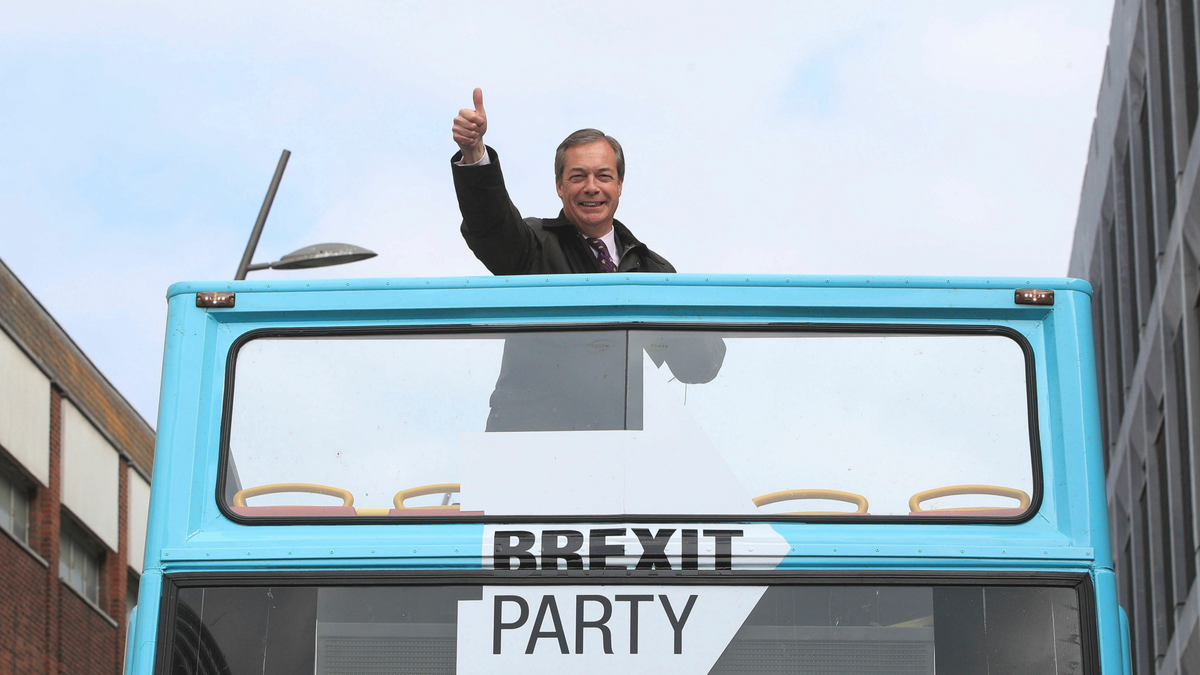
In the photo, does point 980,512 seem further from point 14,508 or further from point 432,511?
point 14,508

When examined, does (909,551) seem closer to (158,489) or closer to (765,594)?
(765,594)

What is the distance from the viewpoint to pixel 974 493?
185 inches

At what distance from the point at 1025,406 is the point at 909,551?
0.67 m

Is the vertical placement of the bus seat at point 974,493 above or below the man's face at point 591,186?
below

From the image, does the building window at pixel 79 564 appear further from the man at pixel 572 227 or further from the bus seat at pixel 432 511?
the bus seat at pixel 432 511

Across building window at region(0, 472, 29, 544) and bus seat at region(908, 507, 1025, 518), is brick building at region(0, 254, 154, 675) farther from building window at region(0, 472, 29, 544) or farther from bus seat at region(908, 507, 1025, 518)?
bus seat at region(908, 507, 1025, 518)

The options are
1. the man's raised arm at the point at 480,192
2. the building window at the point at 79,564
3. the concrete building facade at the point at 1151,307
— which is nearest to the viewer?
the man's raised arm at the point at 480,192

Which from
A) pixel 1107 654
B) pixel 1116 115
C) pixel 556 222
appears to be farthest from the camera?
pixel 1116 115

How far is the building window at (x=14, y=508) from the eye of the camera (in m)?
22.7

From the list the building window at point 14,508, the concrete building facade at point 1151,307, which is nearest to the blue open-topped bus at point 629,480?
the concrete building facade at point 1151,307

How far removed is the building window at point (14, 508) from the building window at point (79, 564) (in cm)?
143

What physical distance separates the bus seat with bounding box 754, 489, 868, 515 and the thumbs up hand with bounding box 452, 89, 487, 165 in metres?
1.59

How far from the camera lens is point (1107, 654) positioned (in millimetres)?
4434

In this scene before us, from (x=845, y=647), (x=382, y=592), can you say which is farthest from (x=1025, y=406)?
(x=382, y=592)
